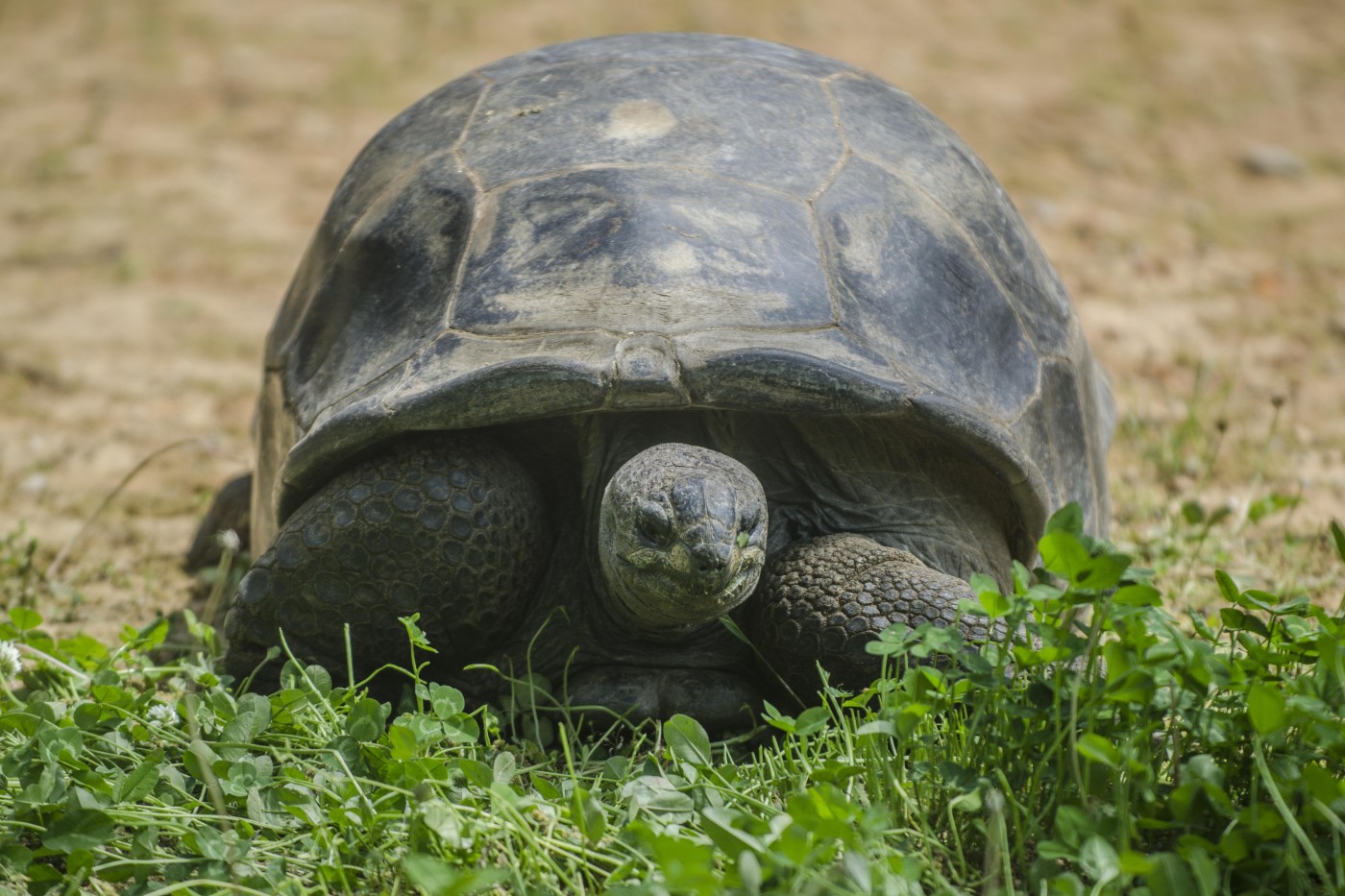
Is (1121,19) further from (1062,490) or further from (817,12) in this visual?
(1062,490)

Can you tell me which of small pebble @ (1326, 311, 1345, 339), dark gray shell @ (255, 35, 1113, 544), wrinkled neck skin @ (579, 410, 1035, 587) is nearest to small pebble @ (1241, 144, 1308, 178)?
Answer: small pebble @ (1326, 311, 1345, 339)

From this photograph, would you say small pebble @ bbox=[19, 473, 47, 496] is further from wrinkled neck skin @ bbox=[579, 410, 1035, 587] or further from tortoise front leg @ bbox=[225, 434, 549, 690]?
wrinkled neck skin @ bbox=[579, 410, 1035, 587]

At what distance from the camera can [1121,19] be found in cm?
949

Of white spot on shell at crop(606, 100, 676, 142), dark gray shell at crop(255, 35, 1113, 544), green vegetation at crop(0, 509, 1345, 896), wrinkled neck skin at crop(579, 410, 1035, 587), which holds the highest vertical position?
white spot on shell at crop(606, 100, 676, 142)

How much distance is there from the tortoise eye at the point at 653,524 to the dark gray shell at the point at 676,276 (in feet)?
0.66

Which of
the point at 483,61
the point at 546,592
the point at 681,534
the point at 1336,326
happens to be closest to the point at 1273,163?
the point at 1336,326

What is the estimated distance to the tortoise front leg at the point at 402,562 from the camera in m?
2.50

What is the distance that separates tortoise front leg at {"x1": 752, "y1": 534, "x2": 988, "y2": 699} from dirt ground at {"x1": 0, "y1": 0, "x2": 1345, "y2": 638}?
1.42 meters

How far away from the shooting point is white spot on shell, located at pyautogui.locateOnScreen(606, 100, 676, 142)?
279 cm

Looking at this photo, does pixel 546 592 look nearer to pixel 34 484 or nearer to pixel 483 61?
pixel 34 484

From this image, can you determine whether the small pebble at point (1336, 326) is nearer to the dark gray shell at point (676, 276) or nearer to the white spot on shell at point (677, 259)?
the dark gray shell at point (676, 276)

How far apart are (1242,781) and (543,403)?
1.27 m

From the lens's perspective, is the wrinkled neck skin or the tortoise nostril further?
the wrinkled neck skin

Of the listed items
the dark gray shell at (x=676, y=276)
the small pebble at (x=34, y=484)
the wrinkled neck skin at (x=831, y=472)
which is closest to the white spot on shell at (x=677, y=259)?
the dark gray shell at (x=676, y=276)
